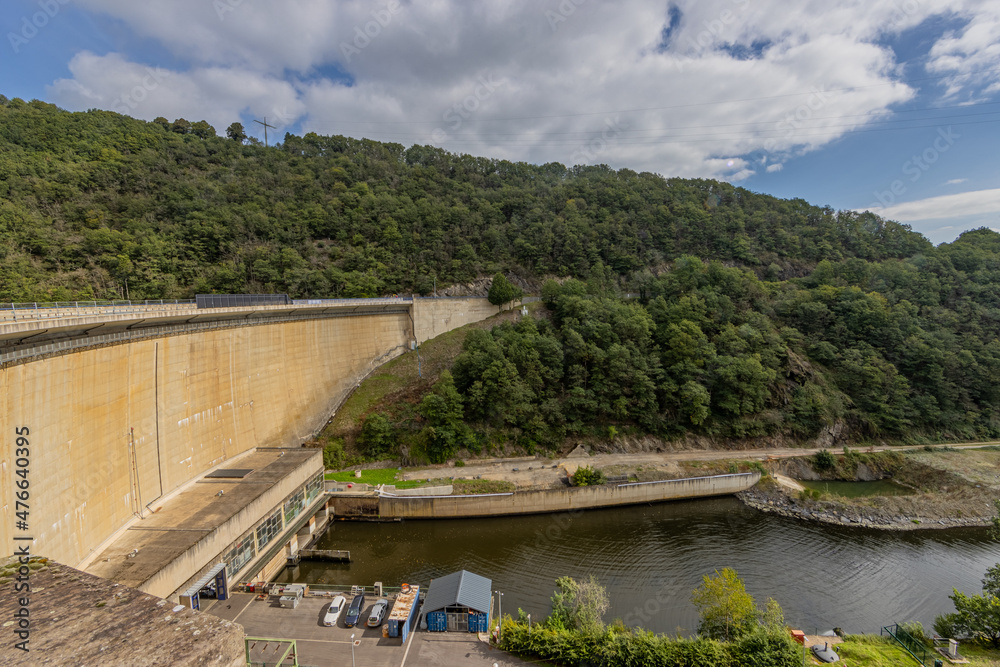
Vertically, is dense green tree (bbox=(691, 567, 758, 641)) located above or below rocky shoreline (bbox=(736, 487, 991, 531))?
above

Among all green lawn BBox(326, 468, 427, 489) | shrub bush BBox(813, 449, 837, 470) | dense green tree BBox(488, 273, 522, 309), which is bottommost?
shrub bush BBox(813, 449, 837, 470)

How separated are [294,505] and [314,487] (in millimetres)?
2383

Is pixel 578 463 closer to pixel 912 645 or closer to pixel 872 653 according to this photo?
pixel 872 653

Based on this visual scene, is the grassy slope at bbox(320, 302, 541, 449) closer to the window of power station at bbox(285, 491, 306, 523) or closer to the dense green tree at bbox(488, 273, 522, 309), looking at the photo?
the dense green tree at bbox(488, 273, 522, 309)

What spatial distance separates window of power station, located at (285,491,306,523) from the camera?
23281mm

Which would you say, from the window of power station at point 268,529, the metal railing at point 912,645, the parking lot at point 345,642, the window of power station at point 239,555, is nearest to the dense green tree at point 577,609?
the parking lot at point 345,642

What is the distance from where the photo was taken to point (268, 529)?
70.1ft

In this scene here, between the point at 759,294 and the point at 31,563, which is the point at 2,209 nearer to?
the point at 31,563

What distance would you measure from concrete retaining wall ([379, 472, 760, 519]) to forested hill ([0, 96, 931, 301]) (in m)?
26.1

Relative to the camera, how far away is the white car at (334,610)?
1552 centimetres

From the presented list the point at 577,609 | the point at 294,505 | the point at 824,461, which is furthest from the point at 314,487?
the point at 824,461

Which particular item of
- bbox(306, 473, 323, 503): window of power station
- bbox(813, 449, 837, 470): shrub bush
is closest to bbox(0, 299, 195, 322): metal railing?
bbox(306, 473, 323, 503): window of power station

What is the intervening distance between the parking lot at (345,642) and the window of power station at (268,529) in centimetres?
377

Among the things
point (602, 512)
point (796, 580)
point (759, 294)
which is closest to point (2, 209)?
point (602, 512)
